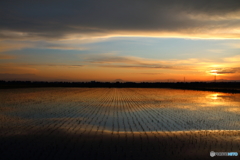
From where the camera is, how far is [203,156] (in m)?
8.83

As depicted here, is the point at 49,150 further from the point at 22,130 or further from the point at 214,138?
the point at 214,138

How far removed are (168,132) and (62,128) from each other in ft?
18.6

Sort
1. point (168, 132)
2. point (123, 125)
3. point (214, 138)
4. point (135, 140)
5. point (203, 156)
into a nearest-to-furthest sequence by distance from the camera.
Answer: point (203, 156), point (135, 140), point (214, 138), point (168, 132), point (123, 125)

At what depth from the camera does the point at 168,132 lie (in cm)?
1306

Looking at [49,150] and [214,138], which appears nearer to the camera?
[49,150]

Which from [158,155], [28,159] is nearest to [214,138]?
[158,155]

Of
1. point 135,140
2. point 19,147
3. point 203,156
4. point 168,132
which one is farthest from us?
point 168,132

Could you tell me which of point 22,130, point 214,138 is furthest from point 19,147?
point 214,138

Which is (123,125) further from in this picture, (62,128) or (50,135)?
(50,135)

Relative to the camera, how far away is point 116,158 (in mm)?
8414

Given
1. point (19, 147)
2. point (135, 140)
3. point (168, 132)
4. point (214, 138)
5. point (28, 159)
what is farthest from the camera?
point (168, 132)

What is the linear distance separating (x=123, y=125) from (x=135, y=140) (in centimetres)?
405

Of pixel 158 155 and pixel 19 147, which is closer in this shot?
pixel 158 155

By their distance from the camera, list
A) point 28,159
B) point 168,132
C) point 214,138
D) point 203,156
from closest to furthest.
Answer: point 28,159, point 203,156, point 214,138, point 168,132
